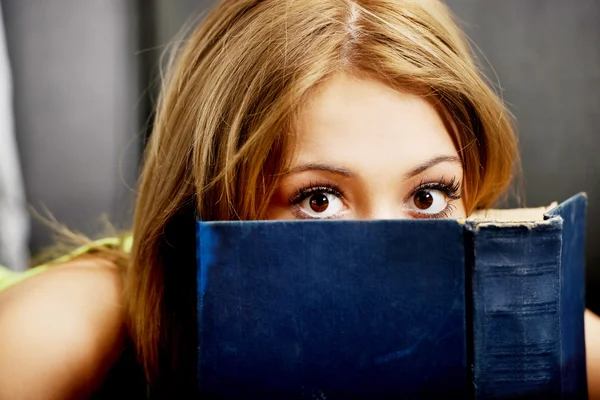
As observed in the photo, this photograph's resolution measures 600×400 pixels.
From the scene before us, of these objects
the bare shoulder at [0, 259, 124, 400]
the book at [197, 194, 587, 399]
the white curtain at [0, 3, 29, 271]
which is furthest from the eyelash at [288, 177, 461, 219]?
the white curtain at [0, 3, 29, 271]

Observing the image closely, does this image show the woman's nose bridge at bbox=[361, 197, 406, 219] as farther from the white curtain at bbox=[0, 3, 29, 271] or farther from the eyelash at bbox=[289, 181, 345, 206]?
the white curtain at bbox=[0, 3, 29, 271]

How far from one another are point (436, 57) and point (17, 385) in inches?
24.8

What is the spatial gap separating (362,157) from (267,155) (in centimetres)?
11

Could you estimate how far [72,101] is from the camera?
4.70ft

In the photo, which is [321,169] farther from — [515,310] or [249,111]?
[515,310]

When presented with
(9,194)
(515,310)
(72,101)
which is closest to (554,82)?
(515,310)

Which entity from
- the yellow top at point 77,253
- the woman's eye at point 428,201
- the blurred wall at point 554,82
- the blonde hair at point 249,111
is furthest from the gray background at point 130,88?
the woman's eye at point 428,201

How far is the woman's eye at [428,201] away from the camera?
734mm

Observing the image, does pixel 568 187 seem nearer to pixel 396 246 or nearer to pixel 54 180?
pixel 396 246

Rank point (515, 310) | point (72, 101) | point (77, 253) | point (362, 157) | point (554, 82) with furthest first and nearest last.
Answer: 1. point (72, 101)
2. point (554, 82)
3. point (77, 253)
4. point (362, 157)
5. point (515, 310)

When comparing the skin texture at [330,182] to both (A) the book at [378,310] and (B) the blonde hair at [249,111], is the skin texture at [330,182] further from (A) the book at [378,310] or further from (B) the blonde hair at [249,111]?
(A) the book at [378,310]

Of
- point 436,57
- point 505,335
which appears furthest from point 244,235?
point 436,57

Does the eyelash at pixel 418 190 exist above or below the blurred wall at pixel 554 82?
below

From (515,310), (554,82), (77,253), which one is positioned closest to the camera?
(515,310)
